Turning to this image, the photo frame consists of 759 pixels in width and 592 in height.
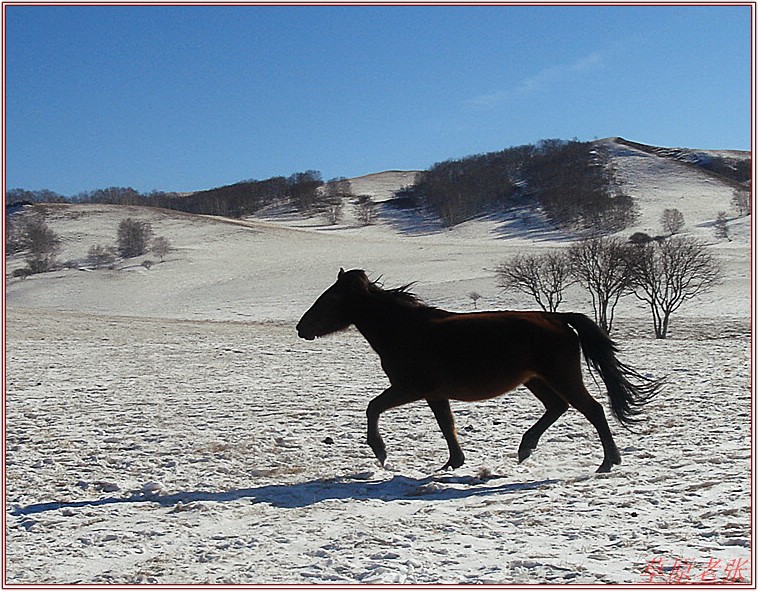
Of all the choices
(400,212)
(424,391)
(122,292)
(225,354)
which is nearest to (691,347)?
(225,354)

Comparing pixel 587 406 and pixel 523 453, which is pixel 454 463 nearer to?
pixel 523 453

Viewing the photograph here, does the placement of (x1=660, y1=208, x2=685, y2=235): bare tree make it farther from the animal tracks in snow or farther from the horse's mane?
the horse's mane

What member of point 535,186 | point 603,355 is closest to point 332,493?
point 603,355

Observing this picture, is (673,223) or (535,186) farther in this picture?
(535,186)

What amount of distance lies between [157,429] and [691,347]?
41.7 feet

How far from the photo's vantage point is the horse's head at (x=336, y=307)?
8227mm

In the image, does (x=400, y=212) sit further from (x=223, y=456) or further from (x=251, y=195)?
(x=223, y=456)

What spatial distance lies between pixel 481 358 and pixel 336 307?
1.72 meters

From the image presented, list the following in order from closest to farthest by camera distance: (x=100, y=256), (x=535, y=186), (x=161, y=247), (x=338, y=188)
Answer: (x=100, y=256) < (x=161, y=247) < (x=535, y=186) < (x=338, y=188)

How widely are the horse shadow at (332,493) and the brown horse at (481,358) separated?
20.9 inches

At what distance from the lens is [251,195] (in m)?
141

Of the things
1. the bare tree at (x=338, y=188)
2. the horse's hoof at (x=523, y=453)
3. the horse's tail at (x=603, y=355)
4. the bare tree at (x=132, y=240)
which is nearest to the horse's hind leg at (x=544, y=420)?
the horse's hoof at (x=523, y=453)

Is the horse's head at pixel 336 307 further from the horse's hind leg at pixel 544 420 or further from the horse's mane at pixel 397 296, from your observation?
the horse's hind leg at pixel 544 420

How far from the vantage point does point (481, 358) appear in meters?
7.38
